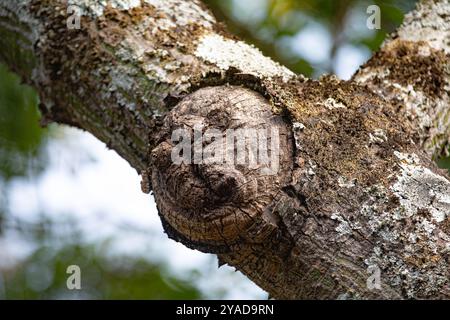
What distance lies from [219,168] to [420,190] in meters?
0.31

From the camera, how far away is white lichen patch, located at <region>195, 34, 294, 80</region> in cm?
126

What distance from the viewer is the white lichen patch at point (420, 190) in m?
1.03

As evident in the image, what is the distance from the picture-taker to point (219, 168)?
103 centimetres

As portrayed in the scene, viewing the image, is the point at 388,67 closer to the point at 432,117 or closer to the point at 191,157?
the point at 432,117

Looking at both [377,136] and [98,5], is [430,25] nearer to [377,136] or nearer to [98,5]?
[377,136]

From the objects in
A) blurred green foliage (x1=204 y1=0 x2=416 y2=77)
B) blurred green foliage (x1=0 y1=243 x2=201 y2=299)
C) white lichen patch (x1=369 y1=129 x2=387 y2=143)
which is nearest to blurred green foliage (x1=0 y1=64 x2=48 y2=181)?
blurred green foliage (x1=0 y1=243 x2=201 y2=299)

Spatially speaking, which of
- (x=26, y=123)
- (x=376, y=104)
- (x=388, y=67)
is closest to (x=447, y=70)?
(x=388, y=67)

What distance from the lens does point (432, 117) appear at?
1.33 m

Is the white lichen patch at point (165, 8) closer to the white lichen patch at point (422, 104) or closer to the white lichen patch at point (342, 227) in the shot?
the white lichen patch at point (422, 104)

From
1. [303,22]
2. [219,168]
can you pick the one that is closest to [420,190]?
[219,168]

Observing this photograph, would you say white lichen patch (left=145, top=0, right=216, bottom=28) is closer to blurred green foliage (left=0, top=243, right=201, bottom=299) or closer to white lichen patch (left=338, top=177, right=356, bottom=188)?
white lichen patch (left=338, top=177, right=356, bottom=188)

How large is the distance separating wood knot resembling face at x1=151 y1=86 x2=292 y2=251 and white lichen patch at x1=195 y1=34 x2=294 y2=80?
A: 142 millimetres

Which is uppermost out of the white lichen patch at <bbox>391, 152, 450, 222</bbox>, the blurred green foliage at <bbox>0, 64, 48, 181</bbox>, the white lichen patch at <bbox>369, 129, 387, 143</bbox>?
the blurred green foliage at <bbox>0, 64, 48, 181</bbox>

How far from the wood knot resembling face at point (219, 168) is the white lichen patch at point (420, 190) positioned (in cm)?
18
